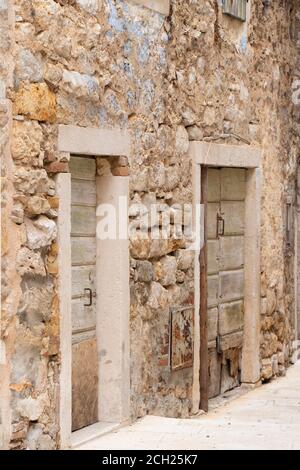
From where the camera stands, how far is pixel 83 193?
21.5 feet

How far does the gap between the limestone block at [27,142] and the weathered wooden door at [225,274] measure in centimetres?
284

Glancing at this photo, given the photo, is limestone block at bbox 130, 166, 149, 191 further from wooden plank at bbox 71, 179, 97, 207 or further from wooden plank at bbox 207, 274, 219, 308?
wooden plank at bbox 207, 274, 219, 308

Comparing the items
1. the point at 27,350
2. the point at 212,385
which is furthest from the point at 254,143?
the point at 27,350

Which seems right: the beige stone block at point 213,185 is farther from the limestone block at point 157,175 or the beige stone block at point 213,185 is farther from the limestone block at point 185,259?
the limestone block at point 157,175

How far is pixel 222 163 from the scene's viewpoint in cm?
829

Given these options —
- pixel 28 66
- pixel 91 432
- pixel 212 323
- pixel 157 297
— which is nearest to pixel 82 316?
pixel 91 432

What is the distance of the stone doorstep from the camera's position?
20.3 ft

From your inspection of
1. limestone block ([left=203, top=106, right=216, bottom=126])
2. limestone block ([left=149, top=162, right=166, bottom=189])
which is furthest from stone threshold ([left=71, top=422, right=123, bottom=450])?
limestone block ([left=203, top=106, right=216, bottom=126])

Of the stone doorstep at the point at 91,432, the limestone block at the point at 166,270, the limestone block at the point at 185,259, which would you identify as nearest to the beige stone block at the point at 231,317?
the limestone block at the point at 185,259

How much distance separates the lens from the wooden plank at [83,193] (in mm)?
6438

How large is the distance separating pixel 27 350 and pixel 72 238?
983mm

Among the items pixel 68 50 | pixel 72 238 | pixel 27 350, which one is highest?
pixel 68 50

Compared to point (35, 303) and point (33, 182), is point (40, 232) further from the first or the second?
point (35, 303)

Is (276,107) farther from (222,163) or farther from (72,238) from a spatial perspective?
(72,238)
